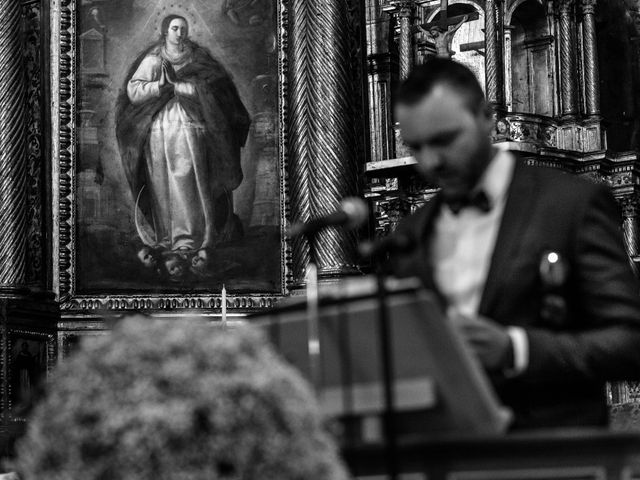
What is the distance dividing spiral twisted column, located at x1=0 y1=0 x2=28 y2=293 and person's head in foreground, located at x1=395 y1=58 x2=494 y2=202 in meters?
7.65

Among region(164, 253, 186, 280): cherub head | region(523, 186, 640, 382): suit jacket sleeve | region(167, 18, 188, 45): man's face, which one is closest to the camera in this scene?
region(523, 186, 640, 382): suit jacket sleeve

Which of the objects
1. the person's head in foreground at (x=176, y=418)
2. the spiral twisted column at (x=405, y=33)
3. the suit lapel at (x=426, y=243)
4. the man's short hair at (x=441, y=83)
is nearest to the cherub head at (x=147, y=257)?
the spiral twisted column at (x=405, y=33)

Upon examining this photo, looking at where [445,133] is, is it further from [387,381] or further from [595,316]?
[387,381]

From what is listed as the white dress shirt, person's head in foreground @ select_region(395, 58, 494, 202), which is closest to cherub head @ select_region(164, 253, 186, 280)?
the white dress shirt

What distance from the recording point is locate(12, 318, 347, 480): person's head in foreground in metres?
2.35

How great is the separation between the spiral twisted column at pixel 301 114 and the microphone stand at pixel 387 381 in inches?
318

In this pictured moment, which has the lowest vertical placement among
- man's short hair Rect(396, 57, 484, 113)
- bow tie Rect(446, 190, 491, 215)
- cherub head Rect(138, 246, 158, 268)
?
bow tie Rect(446, 190, 491, 215)

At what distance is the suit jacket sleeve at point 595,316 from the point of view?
2.97 meters

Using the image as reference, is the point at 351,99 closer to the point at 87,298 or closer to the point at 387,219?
the point at 387,219

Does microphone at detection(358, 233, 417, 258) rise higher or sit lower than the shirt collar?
lower

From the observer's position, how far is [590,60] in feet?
33.8

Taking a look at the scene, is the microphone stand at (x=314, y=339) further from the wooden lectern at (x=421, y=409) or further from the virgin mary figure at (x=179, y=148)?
the virgin mary figure at (x=179, y=148)

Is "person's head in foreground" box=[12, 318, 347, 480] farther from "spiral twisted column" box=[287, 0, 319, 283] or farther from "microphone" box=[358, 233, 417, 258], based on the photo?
"spiral twisted column" box=[287, 0, 319, 283]

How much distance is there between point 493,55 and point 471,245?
697 cm
